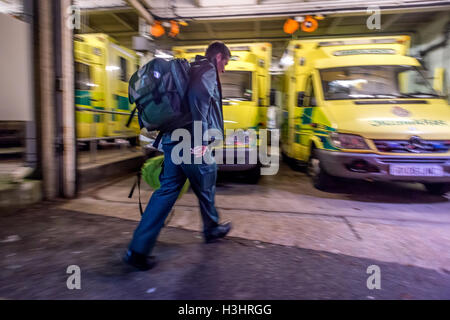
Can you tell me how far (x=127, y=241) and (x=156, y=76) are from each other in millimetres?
1692

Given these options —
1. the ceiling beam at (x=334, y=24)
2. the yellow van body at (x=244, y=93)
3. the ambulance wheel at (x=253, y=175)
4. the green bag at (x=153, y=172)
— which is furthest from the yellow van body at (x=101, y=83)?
the ceiling beam at (x=334, y=24)

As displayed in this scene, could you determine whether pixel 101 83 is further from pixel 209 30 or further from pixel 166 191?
pixel 166 191

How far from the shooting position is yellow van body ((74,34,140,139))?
728cm

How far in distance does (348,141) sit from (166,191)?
10.0 feet

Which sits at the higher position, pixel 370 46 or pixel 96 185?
pixel 370 46

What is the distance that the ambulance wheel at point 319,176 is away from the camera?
16.8ft

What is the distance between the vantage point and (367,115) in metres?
4.48

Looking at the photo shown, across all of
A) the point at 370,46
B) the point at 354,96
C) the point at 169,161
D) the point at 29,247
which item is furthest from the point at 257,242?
the point at 370,46

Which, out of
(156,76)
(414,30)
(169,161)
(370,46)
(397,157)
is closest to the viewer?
(156,76)

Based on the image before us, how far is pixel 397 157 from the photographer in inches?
165

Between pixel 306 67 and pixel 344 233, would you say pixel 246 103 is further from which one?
pixel 344 233

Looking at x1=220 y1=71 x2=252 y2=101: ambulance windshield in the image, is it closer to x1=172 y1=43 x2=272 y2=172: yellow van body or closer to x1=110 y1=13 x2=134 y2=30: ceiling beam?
x1=172 y1=43 x2=272 y2=172: yellow van body

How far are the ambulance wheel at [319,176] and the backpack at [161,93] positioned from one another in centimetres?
329
